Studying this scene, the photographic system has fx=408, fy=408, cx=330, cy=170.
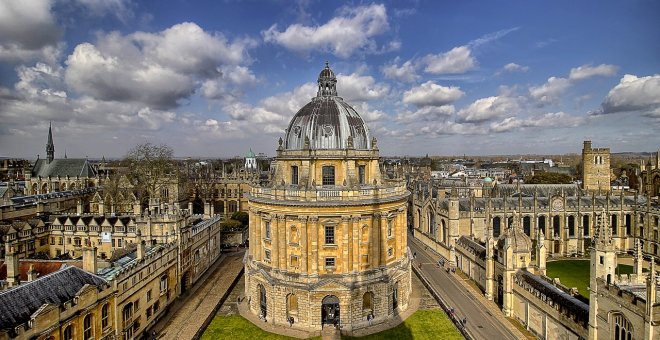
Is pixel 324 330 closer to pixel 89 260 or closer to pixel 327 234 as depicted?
pixel 327 234

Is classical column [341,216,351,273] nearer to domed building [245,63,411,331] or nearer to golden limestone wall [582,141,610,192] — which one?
domed building [245,63,411,331]

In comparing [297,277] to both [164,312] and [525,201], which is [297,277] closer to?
[164,312]

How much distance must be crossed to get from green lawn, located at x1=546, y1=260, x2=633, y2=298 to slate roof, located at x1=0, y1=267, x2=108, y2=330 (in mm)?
42386

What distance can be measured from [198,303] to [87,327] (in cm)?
1418

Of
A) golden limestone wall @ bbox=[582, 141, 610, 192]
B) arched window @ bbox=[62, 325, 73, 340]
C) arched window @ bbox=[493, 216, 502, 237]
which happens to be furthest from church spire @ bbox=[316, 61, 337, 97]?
golden limestone wall @ bbox=[582, 141, 610, 192]

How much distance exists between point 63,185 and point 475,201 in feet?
269

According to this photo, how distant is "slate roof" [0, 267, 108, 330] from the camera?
20.5 m

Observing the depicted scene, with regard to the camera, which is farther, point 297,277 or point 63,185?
point 63,185

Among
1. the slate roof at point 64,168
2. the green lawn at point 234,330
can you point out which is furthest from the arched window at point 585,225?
the slate roof at point 64,168

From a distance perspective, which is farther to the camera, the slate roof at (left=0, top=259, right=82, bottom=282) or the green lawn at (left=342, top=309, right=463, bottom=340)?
the green lawn at (left=342, top=309, right=463, bottom=340)

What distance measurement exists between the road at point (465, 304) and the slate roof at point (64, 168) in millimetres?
75049

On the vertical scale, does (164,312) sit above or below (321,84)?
below

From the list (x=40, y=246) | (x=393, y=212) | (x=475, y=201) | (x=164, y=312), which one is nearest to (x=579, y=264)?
(x=475, y=201)

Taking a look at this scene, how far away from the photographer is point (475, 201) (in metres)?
57.1
